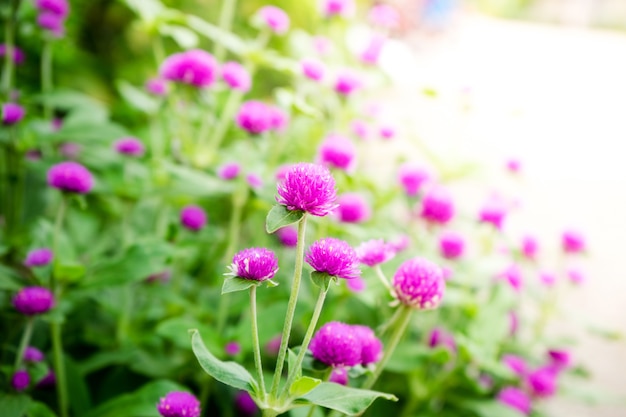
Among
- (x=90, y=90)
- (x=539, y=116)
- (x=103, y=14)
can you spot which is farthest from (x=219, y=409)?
(x=539, y=116)

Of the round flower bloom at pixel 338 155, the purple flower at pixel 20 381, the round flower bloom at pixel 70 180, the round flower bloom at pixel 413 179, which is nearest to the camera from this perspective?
the purple flower at pixel 20 381

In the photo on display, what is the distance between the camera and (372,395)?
2.30 feet

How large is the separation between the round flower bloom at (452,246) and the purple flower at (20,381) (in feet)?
3.10

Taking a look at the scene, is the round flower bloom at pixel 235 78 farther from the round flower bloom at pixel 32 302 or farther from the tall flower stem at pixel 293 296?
the tall flower stem at pixel 293 296

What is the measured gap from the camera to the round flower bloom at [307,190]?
673 mm

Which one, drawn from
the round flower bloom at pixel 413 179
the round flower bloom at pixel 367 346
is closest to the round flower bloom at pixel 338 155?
the round flower bloom at pixel 413 179

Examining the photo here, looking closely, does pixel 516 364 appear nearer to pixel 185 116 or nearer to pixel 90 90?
pixel 185 116

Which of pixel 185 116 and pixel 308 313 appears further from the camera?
pixel 185 116

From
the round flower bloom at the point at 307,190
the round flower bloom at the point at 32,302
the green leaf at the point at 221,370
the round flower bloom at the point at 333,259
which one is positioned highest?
the round flower bloom at the point at 307,190

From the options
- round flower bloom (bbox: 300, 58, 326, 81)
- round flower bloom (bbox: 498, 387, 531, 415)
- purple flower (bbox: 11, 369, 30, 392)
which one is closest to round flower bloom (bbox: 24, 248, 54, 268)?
purple flower (bbox: 11, 369, 30, 392)

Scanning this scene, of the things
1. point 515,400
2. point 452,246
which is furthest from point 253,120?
point 515,400

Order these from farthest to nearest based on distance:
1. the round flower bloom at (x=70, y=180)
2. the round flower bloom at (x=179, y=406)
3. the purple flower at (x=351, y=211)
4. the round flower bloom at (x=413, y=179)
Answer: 1. the round flower bloom at (x=413, y=179)
2. the purple flower at (x=351, y=211)
3. the round flower bloom at (x=70, y=180)
4. the round flower bloom at (x=179, y=406)

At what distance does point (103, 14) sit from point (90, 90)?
584 millimetres

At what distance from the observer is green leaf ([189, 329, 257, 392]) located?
71 cm
